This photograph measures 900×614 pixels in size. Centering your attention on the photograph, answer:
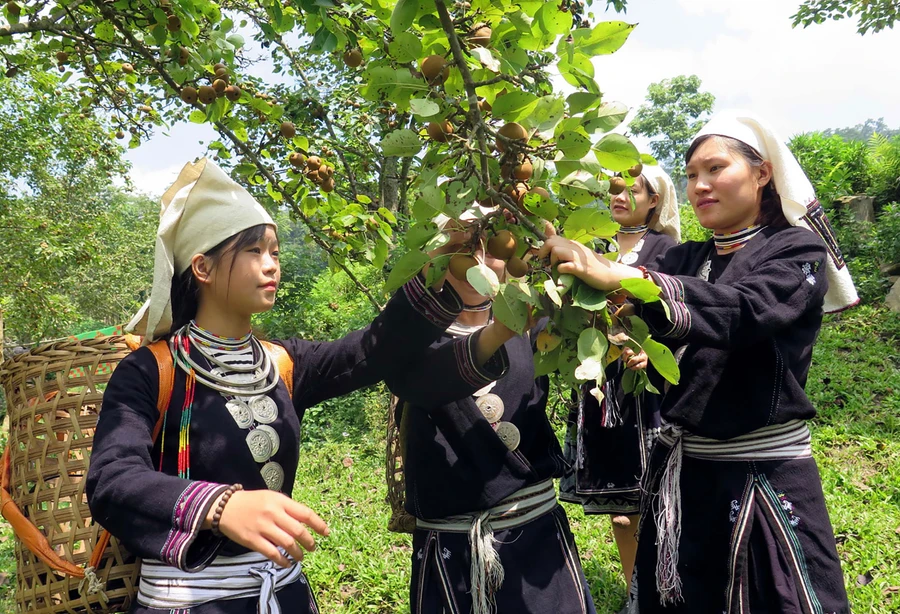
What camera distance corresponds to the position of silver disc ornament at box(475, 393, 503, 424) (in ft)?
6.22

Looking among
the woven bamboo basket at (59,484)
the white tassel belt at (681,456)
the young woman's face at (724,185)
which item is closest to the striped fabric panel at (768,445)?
the white tassel belt at (681,456)

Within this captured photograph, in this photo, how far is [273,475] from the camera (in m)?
1.63

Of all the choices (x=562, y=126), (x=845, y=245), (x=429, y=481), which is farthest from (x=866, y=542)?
(x=845, y=245)

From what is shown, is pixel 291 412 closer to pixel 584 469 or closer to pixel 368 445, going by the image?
pixel 584 469

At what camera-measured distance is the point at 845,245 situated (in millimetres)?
8094

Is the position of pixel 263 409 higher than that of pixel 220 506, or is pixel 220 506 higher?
pixel 263 409

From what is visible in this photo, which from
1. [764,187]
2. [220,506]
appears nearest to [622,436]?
[764,187]

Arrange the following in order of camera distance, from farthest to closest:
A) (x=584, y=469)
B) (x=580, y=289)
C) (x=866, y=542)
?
1. (x=866, y=542)
2. (x=584, y=469)
3. (x=580, y=289)

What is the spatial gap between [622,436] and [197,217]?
1.91 metres

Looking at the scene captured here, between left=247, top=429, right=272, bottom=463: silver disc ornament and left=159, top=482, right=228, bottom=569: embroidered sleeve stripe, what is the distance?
36cm

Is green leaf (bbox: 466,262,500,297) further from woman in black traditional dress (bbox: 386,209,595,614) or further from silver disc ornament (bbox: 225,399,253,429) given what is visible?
silver disc ornament (bbox: 225,399,253,429)

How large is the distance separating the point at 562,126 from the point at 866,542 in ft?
11.6

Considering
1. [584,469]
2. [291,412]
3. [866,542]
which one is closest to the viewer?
[291,412]

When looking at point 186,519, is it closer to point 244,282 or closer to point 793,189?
point 244,282
